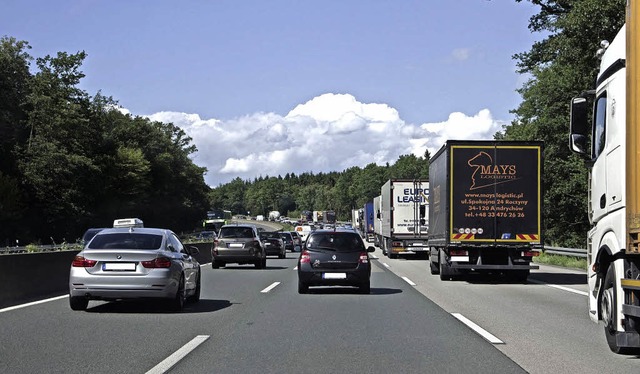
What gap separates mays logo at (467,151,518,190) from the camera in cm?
2105

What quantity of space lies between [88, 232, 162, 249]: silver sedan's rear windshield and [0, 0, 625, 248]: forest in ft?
61.2

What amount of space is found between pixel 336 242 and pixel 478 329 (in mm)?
6989

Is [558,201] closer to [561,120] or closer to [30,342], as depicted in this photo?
A: [561,120]

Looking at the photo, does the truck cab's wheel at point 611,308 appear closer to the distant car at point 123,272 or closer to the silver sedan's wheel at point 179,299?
the distant car at point 123,272

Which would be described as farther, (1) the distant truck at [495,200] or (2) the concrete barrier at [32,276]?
(1) the distant truck at [495,200]

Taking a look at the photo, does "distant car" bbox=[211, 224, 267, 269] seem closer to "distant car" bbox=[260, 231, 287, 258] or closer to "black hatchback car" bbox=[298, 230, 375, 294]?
"black hatchback car" bbox=[298, 230, 375, 294]

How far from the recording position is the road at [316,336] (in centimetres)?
852

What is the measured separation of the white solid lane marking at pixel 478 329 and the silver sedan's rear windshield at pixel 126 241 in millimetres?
5272

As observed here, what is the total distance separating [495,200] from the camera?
69.3 ft

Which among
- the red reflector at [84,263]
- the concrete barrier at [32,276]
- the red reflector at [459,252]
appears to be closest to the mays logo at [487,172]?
the red reflector at [459,252]

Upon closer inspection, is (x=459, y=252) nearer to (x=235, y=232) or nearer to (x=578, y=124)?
(x=235, y=232)

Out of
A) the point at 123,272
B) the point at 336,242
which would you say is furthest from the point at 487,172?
the point at 123,272

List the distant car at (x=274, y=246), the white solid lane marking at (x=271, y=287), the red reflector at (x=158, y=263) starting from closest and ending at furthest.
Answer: the red reflector at (x=158, y=263)
the white solid lane marking at (x=271, y=287)
the distant car at (x=274, y=246)

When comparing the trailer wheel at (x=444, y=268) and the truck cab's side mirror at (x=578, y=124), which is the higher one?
the truck cab's side mirror at (x=578, y=124)
